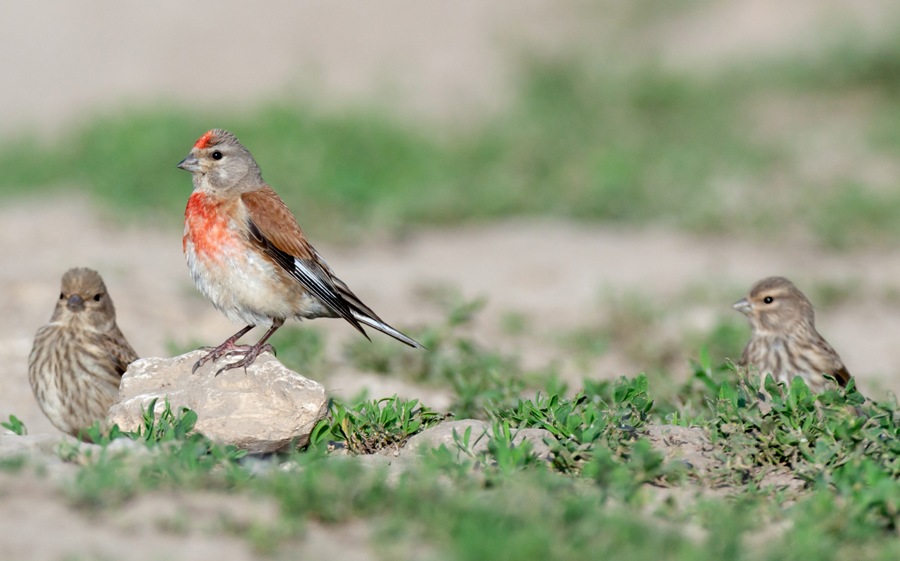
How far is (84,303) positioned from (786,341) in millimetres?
3748

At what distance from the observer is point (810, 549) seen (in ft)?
14.7

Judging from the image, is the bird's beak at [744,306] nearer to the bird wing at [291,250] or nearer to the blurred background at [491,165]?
the blurred background at [491,165]

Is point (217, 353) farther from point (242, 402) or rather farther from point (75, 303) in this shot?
point (75, 303)

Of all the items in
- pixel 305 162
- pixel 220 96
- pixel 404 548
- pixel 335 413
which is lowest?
pixel 404 548

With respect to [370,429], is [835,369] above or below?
above

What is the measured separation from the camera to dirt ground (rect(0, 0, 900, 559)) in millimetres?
8648

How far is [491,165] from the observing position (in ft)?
47.2

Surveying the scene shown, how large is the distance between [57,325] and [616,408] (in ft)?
9.55

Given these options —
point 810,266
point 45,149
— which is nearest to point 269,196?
point 810,266

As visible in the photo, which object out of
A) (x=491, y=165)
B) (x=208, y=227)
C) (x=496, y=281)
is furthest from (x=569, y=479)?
(x=491, y=165)

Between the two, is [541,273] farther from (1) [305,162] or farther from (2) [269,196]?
(2) [269,196]

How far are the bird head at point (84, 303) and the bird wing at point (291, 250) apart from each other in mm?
1116

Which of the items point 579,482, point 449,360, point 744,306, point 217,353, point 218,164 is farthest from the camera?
point 449,360

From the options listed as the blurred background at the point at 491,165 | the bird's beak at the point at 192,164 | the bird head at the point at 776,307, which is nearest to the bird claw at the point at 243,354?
the bird's beak at the point at 192,164
